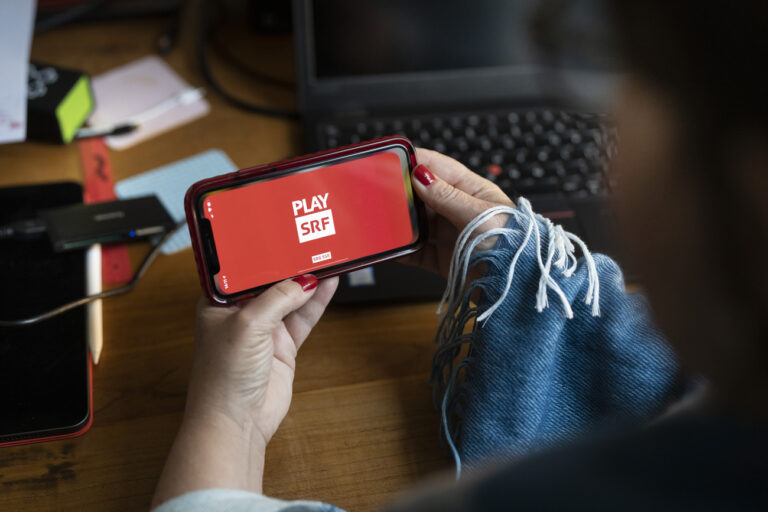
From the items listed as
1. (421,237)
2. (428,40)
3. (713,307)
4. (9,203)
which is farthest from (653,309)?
(9,203)

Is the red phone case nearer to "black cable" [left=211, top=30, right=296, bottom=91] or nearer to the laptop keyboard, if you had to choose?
the laptop keyboard

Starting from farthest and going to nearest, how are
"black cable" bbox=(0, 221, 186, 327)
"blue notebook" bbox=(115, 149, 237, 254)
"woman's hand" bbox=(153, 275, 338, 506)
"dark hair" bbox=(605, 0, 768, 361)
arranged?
"blue notebook" bbox=(115, 149, 237, 254) → "black cable" bbox=(0, 221, 186, 327) → "woman's hand" bbox=(153, 275, 338, 506) → "dark hair" bbox=(605, 0, 768, 361)

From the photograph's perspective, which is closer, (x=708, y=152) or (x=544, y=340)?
(x=708, y=152)

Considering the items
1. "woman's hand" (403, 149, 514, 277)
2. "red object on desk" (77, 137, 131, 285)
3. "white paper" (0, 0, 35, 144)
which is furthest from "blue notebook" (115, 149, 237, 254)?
"woman's hand" (403, 149, 514, 277)

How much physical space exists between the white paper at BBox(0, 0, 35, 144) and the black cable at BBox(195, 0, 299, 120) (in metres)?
0.20

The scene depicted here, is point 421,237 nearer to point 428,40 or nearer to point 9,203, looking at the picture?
point 428,40

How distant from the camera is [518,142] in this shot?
774 millimetres

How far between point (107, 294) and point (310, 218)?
0.22m

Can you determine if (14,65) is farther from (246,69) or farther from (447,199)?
(447,199)

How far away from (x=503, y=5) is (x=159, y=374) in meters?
0.55

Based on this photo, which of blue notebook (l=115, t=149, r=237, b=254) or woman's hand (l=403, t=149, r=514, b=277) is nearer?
woman's hand (l=403, t=149, r=514, b=277)

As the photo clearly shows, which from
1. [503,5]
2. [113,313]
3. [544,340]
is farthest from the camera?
→ [503,5]

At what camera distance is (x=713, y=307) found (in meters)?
0.30

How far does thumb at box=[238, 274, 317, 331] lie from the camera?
0.52 m
